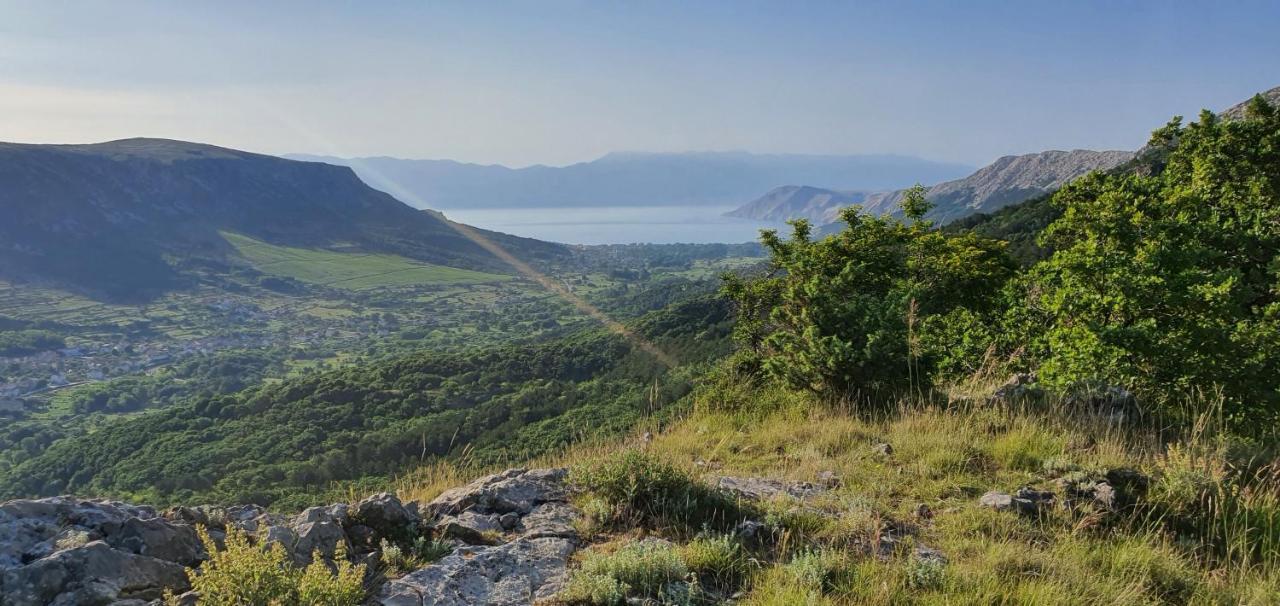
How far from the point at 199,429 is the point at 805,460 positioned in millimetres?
→ 77991

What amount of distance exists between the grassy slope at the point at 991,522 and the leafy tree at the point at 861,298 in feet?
4.13

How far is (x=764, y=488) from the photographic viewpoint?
4984mm

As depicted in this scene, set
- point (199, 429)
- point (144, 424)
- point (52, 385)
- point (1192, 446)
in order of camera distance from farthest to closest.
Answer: point (52, 385) → point (144, 424) → point (199, 429) → point (1192, 446)

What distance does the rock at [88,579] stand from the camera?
9.86 ft

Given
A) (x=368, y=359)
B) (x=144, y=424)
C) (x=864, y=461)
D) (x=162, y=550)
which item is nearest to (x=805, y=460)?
(x=864, y=461)

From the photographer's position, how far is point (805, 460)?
5.61 meters

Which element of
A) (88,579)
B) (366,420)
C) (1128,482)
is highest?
(1128,482)

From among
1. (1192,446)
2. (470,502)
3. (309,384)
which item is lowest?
(309,384)

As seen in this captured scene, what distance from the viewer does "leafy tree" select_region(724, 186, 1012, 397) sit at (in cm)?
765

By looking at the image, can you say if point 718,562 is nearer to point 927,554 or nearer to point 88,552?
point 927,554

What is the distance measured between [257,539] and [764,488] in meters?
3.71

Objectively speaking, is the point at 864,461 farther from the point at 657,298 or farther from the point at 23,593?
the point at 657,298

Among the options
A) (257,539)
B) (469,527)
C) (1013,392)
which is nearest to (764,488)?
(469,527)

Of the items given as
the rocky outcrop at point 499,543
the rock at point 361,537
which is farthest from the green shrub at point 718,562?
the rock at point 361,537
